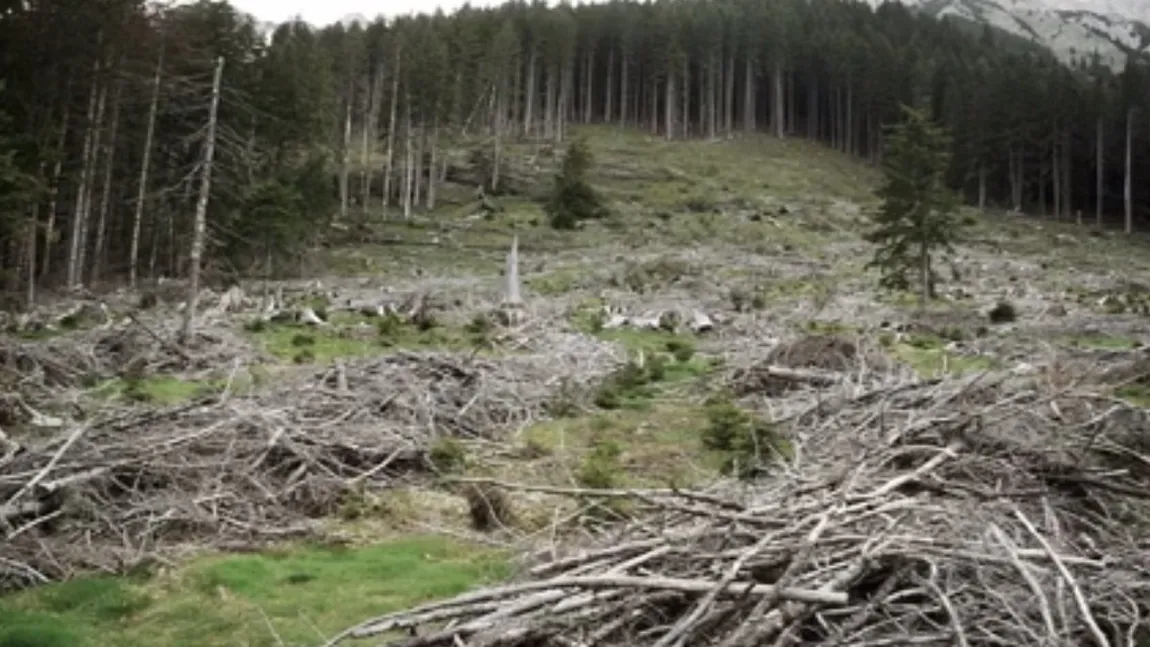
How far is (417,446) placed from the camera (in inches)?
519

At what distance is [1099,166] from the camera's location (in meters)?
72.9

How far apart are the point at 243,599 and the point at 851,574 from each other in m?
5.01

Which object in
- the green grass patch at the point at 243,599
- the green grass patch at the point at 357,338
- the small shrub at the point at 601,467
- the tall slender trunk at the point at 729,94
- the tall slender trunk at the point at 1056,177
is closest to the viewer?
the green grass patch at the point at 243,599

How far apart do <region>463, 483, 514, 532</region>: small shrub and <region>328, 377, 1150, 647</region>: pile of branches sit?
10.3ft

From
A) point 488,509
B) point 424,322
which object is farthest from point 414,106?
point 488,509

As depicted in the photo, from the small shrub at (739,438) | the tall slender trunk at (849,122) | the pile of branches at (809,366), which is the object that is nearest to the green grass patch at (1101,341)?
the pile of branches at (809,366)

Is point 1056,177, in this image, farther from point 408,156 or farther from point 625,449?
point 625,449

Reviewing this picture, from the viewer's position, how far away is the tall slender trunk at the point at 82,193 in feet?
106

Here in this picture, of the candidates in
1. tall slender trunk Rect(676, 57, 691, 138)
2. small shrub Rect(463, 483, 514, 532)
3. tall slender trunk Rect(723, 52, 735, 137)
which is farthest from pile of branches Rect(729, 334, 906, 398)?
tall slender trunk Rect(723, 52, 735, 137)

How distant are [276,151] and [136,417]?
38368mm

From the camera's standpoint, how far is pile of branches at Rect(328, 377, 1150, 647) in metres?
5.83

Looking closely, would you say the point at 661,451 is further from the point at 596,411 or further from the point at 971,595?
the point at 971,595

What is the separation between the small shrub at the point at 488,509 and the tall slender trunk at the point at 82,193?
25.2m

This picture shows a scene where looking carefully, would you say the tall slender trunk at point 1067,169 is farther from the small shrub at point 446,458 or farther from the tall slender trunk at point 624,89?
the small shrub at point 446,458
